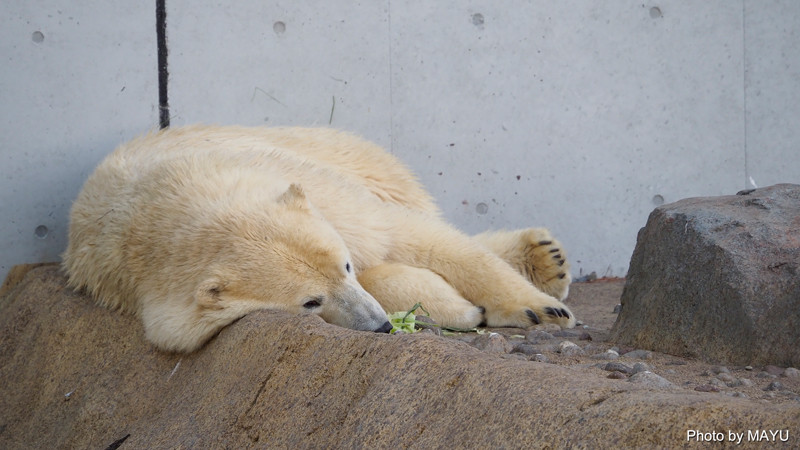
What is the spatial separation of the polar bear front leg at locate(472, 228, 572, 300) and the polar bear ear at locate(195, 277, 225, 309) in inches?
70.8

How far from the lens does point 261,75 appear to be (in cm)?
498

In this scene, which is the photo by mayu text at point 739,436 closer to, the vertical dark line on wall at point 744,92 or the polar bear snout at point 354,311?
the polar bear snout at point 354,311

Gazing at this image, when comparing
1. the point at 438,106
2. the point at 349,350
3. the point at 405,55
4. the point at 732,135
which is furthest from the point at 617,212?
the point at 349,350

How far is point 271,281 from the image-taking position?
122 inches

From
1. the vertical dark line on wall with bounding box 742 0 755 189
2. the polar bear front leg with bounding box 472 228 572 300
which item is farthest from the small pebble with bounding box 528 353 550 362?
the vertical dark line on wall with bounding box 742 0 755 189

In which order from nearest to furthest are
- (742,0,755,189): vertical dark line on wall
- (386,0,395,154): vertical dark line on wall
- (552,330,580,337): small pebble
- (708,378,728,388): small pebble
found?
(708,378,728,388): small pebble → (552,330,580,337): small pebble → (386,0,395,154): vertical dark line on wall → (742,0,755,189): vertical dark line on wall

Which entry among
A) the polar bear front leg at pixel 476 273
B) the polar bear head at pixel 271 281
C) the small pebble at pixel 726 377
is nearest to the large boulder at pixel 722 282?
the small pebble at pixel 726 377

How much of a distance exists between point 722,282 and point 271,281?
153 centimetres

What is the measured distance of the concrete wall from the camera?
4.72 m

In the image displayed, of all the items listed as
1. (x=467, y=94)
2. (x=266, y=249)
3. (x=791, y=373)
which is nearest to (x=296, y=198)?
(x=266, y=249)

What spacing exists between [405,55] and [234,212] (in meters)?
2.21

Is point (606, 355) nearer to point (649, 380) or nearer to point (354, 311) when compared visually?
point (649, 380)

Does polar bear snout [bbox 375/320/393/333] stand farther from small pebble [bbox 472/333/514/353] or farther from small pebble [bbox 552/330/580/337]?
small pebble [bbox 552/330/580/337]

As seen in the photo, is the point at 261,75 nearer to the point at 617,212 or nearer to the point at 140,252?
the point at 140,252
